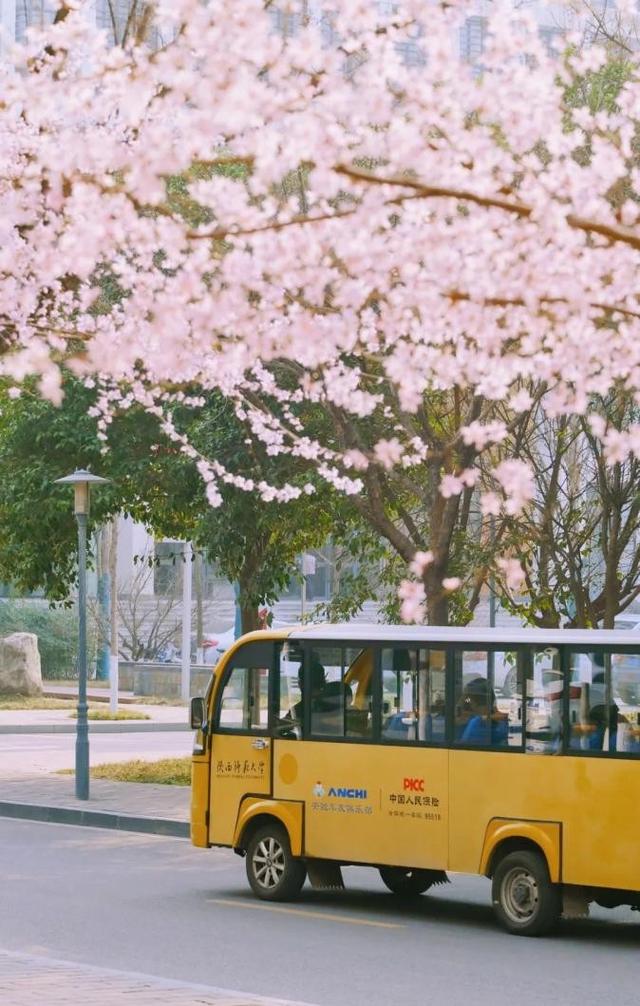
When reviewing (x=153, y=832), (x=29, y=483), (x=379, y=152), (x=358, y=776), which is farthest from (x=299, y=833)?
(x=29, y=483)

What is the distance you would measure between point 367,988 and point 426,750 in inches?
128

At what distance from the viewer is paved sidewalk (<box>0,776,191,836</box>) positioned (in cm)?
1938

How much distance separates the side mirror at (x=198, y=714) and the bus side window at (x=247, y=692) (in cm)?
12

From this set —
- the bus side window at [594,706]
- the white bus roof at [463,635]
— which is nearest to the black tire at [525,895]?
the bus side window at [594,706]

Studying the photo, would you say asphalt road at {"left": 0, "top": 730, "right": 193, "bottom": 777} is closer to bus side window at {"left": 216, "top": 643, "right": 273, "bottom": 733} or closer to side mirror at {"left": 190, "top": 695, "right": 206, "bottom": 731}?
side mirror at {"left": 190, "top": 695, "right": 206, "bottom": 731}

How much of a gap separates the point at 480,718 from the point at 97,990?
4.53 metres

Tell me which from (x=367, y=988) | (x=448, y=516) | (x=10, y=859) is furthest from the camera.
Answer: (x=448, y=516)

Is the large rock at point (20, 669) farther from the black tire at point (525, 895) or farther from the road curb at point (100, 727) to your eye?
the black tire at point (525, 895)

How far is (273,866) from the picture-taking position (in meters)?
14.2

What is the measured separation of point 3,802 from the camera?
2144 cm

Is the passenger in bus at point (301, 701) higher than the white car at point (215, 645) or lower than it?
lower

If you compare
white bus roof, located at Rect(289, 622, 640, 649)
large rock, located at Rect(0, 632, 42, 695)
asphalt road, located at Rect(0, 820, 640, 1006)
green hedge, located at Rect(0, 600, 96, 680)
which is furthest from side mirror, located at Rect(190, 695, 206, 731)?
green hedge, located at Rect(0, 600, 96, 680)

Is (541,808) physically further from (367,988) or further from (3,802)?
(3,802)

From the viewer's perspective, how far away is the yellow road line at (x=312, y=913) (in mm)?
12852
